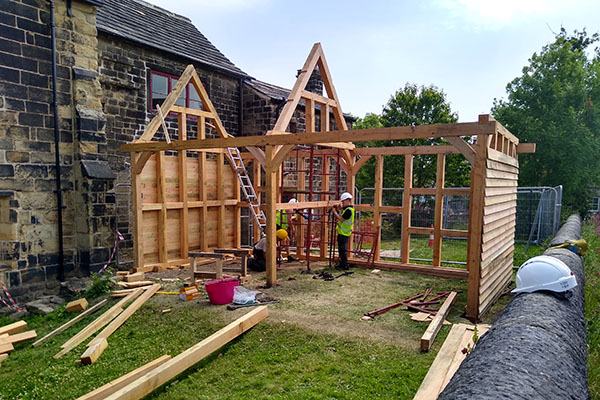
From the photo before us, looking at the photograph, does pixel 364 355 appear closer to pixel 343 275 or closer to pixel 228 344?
pixel 228 344

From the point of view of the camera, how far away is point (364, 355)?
5.30m

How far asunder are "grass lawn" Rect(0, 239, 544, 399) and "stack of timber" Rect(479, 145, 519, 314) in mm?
571

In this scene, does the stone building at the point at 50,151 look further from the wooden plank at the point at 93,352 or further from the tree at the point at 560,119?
the tree at the point at 560,119

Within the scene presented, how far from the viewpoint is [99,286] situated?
870 centimetres

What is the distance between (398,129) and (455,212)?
11074 mm

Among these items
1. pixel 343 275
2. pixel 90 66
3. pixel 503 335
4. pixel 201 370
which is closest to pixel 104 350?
pixel 201 370

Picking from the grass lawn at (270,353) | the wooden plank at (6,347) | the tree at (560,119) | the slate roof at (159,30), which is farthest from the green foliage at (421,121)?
the wooden plank at (6,347)

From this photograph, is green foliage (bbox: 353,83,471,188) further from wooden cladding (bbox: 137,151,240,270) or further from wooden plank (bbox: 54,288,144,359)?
→ wooden plank (bbox: 54,288,144,359)

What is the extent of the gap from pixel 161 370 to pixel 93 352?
1.73 meters

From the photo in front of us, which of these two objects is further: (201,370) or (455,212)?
(455,212)

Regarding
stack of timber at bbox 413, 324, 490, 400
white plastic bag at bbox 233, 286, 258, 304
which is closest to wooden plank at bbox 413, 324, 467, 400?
stack of timber at bbox 413, 324, 490, 400

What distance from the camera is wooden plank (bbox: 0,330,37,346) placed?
22.4 feet

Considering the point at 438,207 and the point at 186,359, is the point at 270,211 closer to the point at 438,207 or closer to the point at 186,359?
the point at 186,359

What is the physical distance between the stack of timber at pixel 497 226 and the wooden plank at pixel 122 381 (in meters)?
5.07
